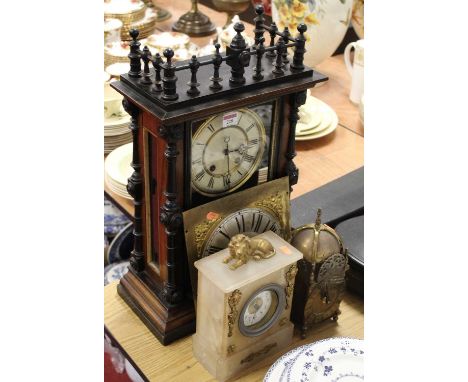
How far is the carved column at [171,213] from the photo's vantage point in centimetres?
117

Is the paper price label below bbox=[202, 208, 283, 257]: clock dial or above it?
above

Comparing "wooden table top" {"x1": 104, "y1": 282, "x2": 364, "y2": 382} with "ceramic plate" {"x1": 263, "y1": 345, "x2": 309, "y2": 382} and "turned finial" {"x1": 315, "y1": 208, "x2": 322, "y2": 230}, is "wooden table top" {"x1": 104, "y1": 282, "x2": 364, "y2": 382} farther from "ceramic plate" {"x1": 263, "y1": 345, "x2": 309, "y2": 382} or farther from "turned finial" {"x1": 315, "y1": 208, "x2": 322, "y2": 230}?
"turned finial" {"x1": 315, "y1": 208, "x2": 322, "y2": 230}

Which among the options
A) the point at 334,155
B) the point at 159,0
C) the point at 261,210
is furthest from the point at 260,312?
the point at 159,0

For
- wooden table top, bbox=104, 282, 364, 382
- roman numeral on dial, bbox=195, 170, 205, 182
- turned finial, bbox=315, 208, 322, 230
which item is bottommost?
wooden table top, bbox=104, 282, 364, 382

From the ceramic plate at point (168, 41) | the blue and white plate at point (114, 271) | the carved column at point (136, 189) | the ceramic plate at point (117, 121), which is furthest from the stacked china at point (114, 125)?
the carved column at point (136, 189)

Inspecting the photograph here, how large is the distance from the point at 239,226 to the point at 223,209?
6 centimetres

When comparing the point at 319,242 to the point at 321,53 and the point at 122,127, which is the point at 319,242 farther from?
the point at 321,53

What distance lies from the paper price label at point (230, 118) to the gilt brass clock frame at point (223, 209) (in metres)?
0.15

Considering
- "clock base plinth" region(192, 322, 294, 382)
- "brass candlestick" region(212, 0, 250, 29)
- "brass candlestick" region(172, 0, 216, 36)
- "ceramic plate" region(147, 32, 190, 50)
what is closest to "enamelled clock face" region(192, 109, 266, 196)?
"clock base plinth" region(192, 322, 294, 382)

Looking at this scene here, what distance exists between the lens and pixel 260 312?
1.30 meters

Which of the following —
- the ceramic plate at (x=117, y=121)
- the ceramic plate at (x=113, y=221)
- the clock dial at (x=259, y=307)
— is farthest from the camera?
the ceramic plate at (x=113, y=221)

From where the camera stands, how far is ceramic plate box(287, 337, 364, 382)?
1236mm

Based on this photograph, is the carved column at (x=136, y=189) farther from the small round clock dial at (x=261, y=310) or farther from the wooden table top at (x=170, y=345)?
A: the small round clock dial at (x=261, y=310)

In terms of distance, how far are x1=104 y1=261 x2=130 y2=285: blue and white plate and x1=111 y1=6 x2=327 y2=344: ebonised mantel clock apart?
757 mm
